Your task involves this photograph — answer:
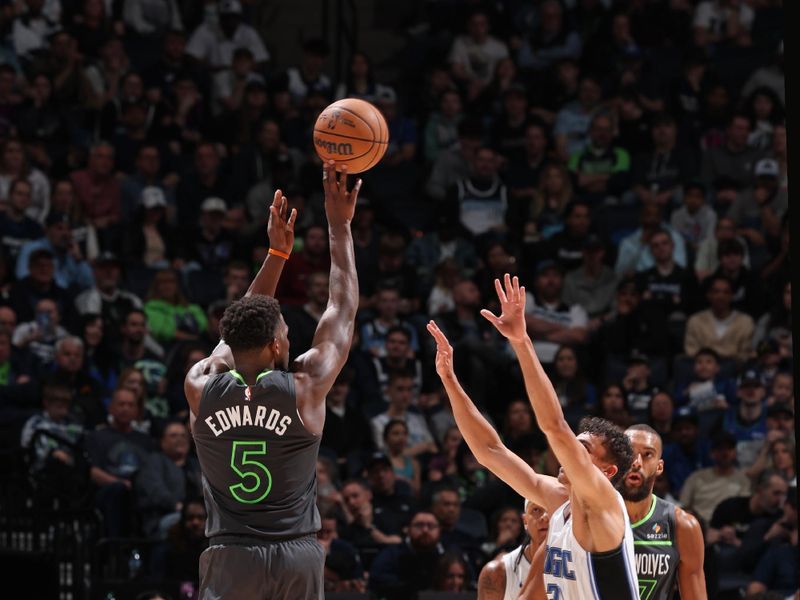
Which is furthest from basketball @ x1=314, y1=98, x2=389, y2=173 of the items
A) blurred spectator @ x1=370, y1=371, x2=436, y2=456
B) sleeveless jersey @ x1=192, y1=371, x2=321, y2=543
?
blurred spectator @ x1=370, y1=371, x2=436, y2=456

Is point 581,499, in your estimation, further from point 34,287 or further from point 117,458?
point 34,287

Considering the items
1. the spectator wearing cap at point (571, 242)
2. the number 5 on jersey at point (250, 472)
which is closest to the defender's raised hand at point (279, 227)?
the number 5 on jersey at point (250, 472)

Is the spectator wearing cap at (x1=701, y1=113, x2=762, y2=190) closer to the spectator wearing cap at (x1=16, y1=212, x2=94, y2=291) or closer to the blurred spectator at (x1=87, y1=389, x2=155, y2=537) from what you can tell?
the spectator wearing cap at (x1=16, y1=212, x2=94, y2=291)

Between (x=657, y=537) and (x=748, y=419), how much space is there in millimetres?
6736

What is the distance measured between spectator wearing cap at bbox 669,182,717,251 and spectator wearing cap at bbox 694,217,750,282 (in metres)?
0.23

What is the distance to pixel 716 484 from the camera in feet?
40.4

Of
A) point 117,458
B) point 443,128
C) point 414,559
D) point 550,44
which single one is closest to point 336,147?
point 414,559

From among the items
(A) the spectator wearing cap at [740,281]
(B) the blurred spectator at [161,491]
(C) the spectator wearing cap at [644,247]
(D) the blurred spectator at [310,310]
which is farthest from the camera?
(C) the spectator wearing cap at [644,247]

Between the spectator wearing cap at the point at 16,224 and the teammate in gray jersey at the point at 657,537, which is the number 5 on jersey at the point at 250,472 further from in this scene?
the spectator wearing cap at the point at 16,224

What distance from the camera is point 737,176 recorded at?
52.2 ft

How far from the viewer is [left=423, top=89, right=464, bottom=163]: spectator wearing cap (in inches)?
645

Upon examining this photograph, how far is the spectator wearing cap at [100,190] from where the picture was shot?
1480cm

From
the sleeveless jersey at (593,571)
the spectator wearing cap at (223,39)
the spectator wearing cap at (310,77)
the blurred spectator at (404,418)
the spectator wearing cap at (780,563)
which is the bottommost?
the spectator wearing cap at (780,563)

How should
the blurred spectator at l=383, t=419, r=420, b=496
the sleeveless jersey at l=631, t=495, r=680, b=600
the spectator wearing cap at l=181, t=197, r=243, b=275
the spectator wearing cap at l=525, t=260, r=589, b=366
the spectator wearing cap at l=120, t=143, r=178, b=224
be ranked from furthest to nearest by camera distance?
the spectator wearing cap at l=120, t=143, r=178, b=224 < the spectator wearing cap at l=181, t=197, r=243, b=275 < the spectator wearing cap at l=525, t=260, r=589, b=366 < the blurred spectator at l=383, t=419, r=420, b=496 < the sleeveless jersey at l=631, t=495, r=680, b=600
